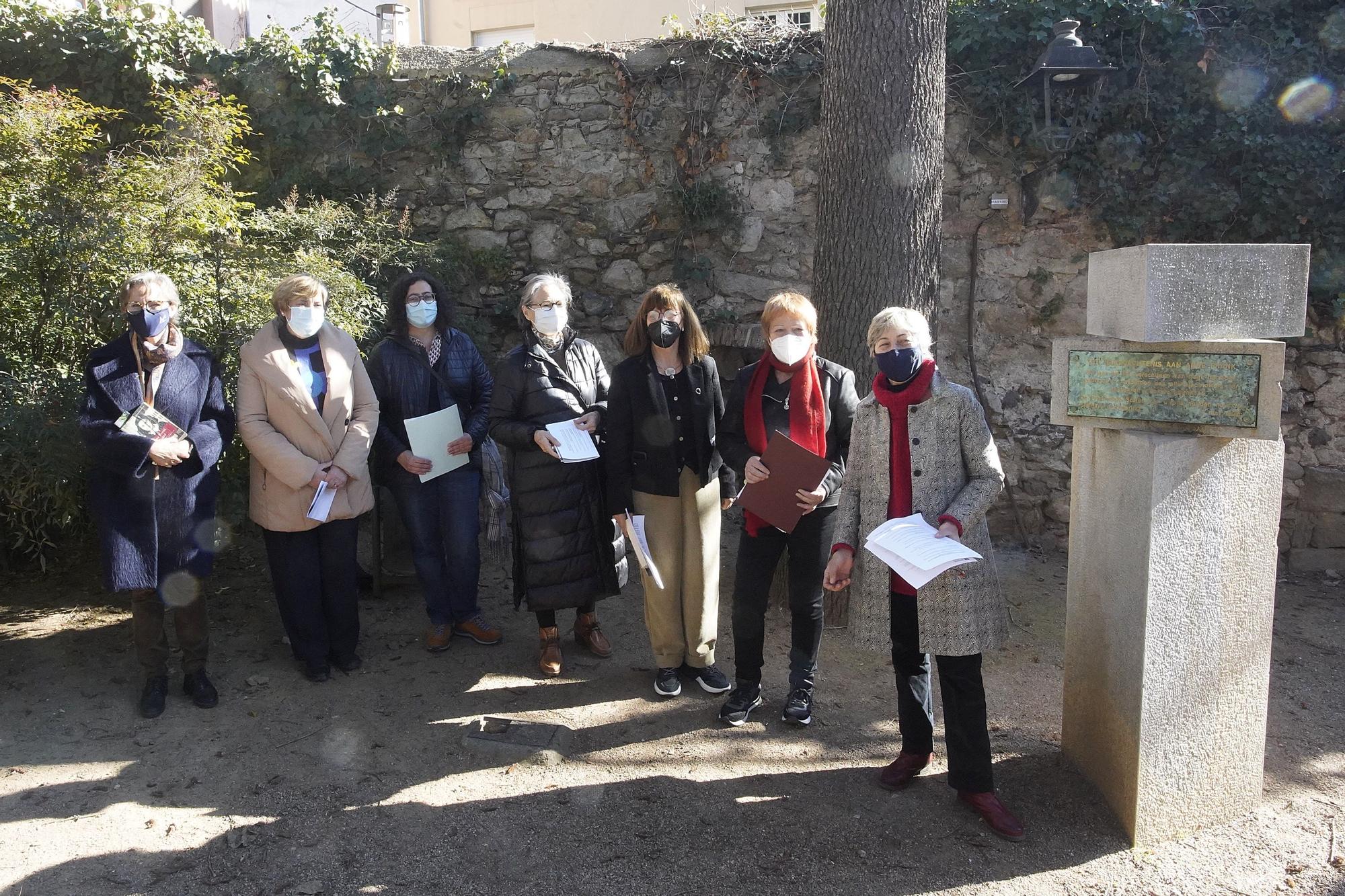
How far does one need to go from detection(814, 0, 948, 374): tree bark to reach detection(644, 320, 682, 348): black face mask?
4.32ft

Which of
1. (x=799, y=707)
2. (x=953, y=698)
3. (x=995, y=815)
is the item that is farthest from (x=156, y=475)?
(x=995, y=815)

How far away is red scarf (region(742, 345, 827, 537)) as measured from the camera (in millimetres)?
3721

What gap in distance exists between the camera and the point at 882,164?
4852 mm

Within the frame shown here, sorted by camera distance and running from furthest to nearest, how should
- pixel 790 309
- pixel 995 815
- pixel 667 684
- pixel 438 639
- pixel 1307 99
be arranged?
pixel 1307 99, pixel 438 639, pixel 667 684, pixel 790 309, pixel 995 815

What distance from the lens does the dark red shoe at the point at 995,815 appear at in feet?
10.2

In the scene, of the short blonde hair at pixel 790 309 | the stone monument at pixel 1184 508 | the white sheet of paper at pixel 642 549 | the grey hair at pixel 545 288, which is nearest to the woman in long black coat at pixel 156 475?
the grey hair at pixel 545 288

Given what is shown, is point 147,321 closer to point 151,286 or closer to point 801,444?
point 151,286

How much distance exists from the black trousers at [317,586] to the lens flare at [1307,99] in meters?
6.02

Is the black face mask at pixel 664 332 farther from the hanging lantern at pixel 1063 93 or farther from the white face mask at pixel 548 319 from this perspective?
the hanging lantern at pixel 1063 93

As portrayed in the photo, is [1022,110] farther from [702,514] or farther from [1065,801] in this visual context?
[1065,801]

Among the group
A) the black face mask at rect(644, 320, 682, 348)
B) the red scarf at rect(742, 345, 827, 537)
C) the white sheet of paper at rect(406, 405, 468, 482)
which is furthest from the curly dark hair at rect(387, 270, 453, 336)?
the red scarf at rect(742, 345, 827, 537)

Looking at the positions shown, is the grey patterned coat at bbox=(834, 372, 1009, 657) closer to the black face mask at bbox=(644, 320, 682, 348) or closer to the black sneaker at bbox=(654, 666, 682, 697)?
the black face mask at bbox=(644, 320, 682, 348)

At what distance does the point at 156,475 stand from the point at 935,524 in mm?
2995

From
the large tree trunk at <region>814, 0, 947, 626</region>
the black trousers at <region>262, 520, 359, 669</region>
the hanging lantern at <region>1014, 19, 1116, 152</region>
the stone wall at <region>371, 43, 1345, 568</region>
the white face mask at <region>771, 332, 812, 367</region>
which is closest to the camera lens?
the white face mask at <region>771, 332, 812, 367</region>
